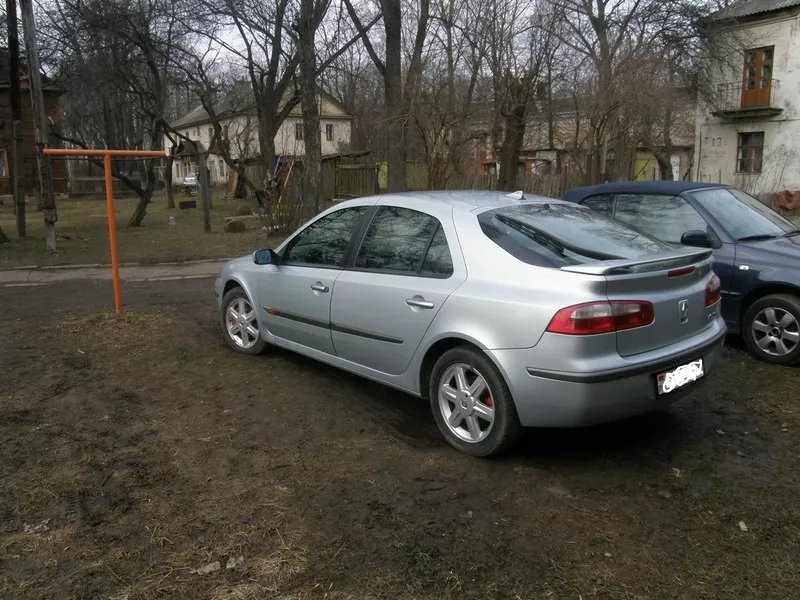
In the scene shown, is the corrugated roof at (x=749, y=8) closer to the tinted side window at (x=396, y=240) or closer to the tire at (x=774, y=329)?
the tire at (x=774, y=329)

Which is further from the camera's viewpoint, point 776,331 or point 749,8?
point 749,8

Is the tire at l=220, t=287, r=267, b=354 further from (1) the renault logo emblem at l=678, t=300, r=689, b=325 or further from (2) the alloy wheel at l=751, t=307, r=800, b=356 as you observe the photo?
(2) the alloy wheel at l=751, t=307, r=800, b=356

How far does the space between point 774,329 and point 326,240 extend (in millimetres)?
3832

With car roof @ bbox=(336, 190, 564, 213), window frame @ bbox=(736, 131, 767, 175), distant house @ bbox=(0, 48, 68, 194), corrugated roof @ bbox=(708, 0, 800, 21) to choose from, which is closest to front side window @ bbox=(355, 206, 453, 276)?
car roof @ bbox=(336, 190, 564, 213)

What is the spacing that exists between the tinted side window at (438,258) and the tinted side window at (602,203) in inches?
130

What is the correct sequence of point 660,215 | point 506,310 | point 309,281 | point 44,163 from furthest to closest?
point 44,163 → point 660,215 → point 309,281 → point 506,310

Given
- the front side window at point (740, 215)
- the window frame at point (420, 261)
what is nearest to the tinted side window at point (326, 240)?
the window frame at point (420, 261)

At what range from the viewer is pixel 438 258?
13.7 feet

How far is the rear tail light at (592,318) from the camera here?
339 cm

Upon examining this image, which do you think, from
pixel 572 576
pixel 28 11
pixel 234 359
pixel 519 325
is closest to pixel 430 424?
pixel 519 325

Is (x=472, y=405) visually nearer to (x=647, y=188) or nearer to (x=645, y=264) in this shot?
(x=645, y=264)

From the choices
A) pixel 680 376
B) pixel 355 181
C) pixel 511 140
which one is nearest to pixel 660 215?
pixel 680 376

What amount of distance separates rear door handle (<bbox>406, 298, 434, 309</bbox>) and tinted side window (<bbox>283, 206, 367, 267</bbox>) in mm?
922

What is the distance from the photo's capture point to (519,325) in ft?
11.6
